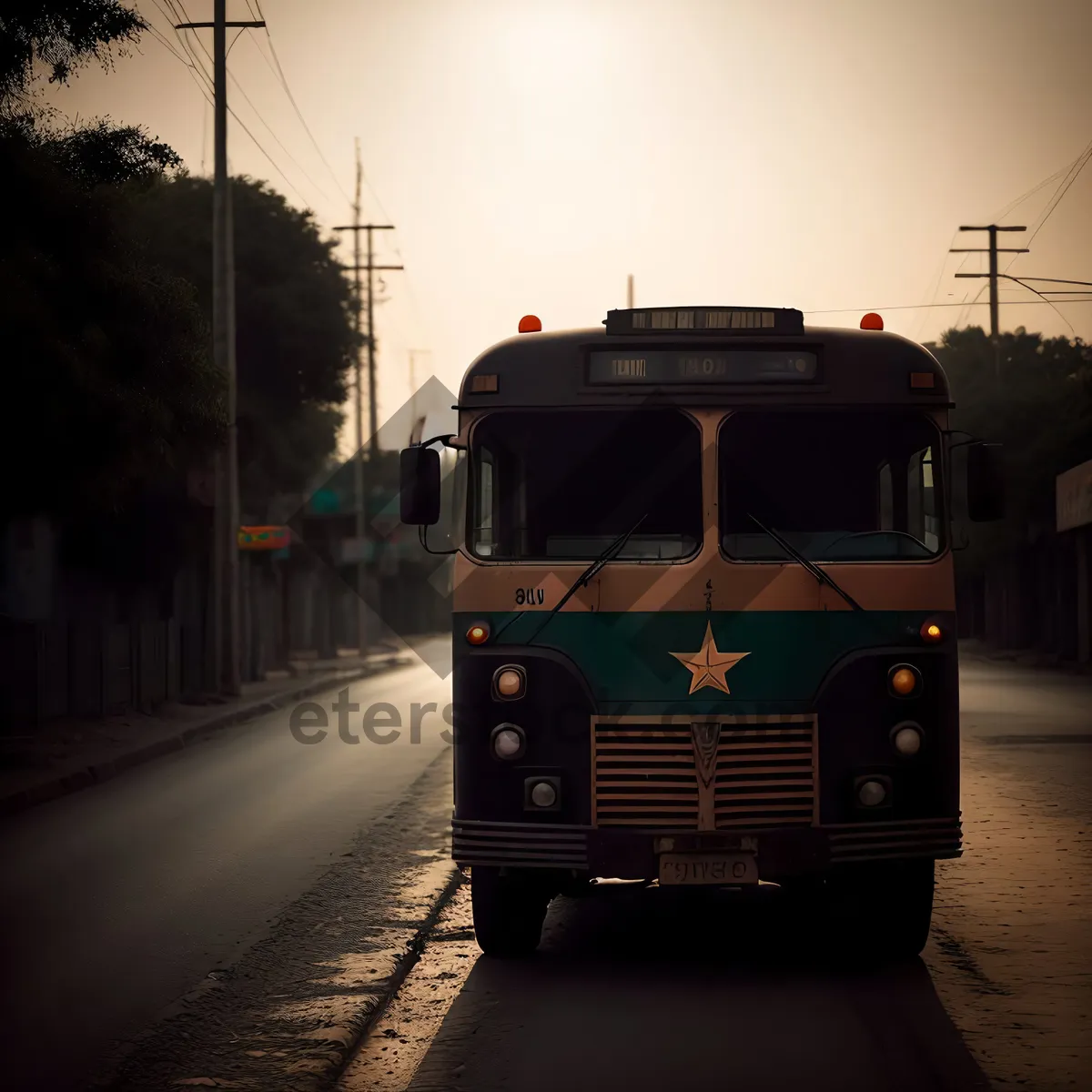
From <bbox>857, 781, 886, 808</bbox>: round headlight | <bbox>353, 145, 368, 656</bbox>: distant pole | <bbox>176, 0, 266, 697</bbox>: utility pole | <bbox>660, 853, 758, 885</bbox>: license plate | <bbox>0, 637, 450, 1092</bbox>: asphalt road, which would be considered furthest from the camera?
<bbox>353, 145, 368, 656</bbox>: distant pole

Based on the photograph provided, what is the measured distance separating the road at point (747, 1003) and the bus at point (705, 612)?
47cm

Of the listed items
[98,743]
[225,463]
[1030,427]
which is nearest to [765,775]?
[98,743]

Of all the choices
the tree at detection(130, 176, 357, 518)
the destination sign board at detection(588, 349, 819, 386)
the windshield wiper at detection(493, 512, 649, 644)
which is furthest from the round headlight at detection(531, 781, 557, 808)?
the tree at detection(130, 176, 357, 518)

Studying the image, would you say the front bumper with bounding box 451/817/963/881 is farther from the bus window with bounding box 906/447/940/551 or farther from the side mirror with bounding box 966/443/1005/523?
the side mirror with bounding box 966/443/1005/523

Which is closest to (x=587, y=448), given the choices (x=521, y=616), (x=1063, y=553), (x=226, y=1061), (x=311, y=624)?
(x=521, y=616)

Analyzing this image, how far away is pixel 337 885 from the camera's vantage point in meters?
10.6

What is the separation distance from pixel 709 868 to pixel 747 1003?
621 millimetres

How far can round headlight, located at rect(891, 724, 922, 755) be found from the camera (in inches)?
307

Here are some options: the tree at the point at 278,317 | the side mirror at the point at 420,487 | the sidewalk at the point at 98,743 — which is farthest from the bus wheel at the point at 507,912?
the tree at the point at 278,317

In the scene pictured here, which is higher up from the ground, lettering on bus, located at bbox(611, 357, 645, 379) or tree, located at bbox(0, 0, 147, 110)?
tree, located at bbox(0, 0, 147, 110)

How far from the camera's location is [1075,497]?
35.7 m

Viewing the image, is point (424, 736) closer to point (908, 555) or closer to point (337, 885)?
point (337, 885)

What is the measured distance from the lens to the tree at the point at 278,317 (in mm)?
37750

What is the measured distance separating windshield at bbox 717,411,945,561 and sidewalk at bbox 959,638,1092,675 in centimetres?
3099
